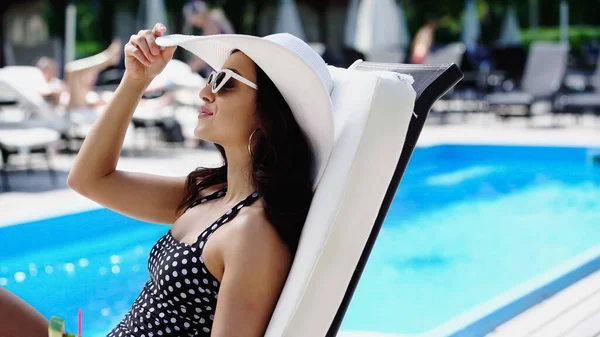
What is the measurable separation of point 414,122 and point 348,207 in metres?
0.27

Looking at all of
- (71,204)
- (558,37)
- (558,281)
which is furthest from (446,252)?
(558,37)

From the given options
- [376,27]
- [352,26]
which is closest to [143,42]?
[376,27]

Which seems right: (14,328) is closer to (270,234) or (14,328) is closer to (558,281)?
(270,234)

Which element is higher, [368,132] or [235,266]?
[368,132]

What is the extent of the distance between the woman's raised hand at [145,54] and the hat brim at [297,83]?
89mm

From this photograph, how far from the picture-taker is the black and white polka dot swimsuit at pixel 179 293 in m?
1.85

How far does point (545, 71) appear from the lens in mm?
12273

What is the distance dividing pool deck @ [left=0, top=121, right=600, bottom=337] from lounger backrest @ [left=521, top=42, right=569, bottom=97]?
591mm

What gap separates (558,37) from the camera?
2289 centimetres

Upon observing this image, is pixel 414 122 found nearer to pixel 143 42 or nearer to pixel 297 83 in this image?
pixel 297 83

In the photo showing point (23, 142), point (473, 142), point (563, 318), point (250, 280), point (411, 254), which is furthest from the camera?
point (473, 142)

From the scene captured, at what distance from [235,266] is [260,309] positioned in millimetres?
104

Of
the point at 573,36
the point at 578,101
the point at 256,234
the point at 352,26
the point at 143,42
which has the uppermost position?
the point at 573,36

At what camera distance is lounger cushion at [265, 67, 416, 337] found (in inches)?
70.6
